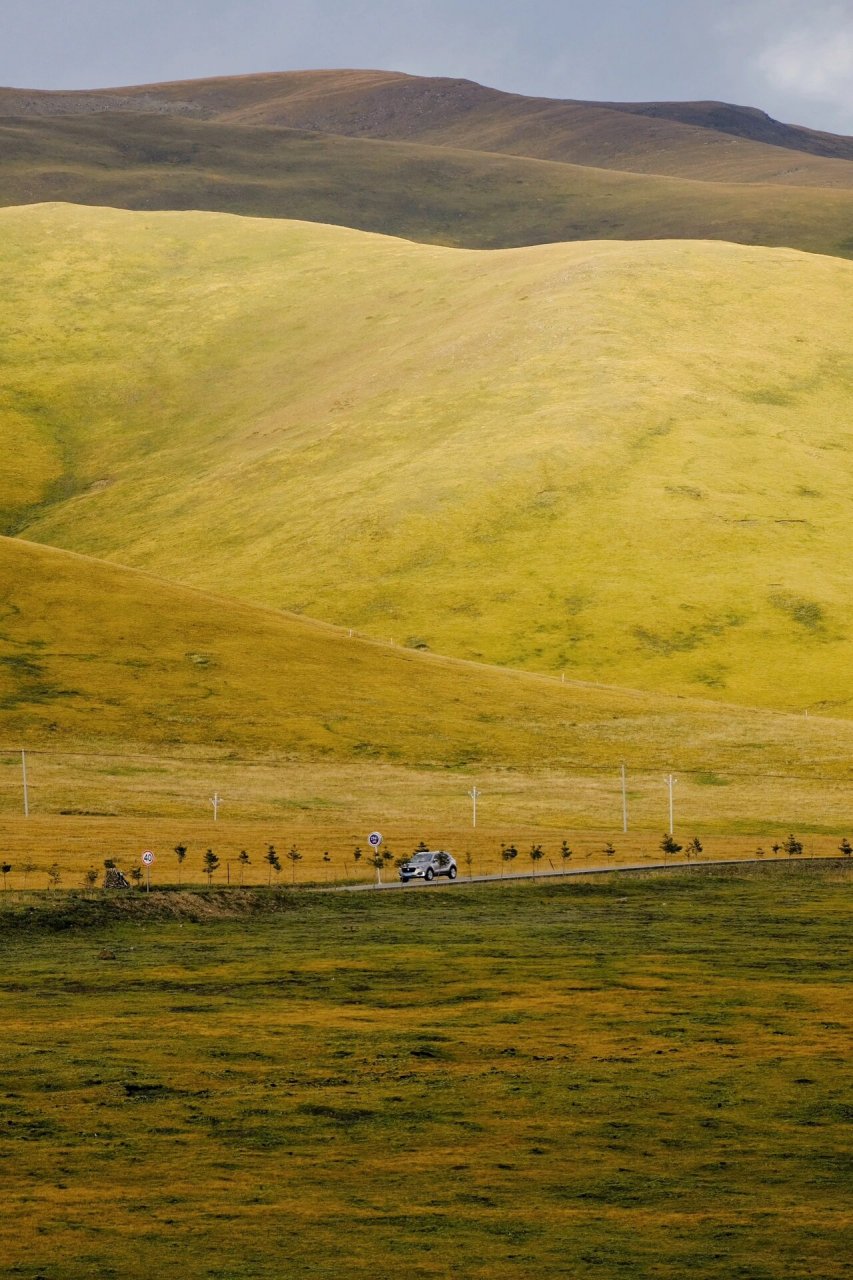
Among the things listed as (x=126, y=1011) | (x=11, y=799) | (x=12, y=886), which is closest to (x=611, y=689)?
(x=11, y=799)

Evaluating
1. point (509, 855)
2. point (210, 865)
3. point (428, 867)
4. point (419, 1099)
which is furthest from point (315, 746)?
point (419, 1099)

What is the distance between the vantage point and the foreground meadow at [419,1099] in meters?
22.7

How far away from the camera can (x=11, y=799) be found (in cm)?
9162

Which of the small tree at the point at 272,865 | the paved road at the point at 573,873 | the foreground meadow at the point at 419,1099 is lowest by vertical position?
the foreground meadow at the point at 419,1099

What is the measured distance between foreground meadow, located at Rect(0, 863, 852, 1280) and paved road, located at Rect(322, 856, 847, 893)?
9532 mm

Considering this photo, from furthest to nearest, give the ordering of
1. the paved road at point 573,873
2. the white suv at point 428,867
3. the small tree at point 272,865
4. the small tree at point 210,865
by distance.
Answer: the white suv at point 428,867
the small tree at point 272,865
the small tree at point 210,865
the paved road at point 573,873

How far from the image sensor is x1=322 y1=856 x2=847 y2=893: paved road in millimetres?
68375

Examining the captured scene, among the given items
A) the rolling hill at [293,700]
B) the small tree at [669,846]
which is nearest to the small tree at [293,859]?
the small tree at [669,846]

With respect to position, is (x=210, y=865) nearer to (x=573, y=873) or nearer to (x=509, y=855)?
(x=509, y=855)

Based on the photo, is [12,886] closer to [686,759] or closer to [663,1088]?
[663,1088]

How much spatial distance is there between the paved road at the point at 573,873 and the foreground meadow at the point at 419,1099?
31.3ft

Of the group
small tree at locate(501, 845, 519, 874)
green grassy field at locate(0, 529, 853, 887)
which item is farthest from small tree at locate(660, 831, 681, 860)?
small tree at locate(501, 845, 519, 874)

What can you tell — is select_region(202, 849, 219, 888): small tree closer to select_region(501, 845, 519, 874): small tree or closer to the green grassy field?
the green grassy field

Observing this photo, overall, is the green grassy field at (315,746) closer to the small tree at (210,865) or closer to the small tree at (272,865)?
the small tree at (210,865)
